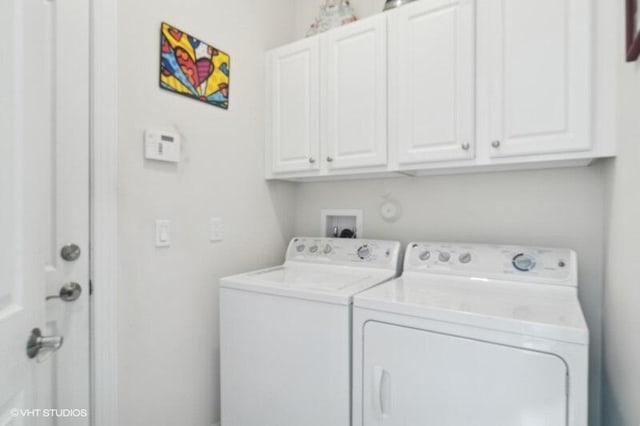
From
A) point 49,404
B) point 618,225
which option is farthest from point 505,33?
point 49,404

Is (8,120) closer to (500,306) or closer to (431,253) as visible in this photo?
(500,306)

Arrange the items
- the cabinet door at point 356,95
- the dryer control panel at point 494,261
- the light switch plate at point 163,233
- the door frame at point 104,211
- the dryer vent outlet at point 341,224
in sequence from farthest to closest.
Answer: the dryer vent outlet at point 341,224 < the cabinet door at point 356,95 < the light switch plate at point 163,233 < the dryer control panel at point 494,261 < the door frame at point 104,211

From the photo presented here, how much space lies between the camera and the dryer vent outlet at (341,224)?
2107mm

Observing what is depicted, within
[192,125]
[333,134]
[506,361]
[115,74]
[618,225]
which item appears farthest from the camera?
[333,134]

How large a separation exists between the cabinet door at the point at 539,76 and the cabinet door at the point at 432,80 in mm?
102

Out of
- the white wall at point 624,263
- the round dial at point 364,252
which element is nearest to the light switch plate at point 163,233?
the round dial at point 364,252

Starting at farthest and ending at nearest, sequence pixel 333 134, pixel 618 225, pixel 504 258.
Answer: pixel 333 134 → pixel 504 258 → pixel 618 225

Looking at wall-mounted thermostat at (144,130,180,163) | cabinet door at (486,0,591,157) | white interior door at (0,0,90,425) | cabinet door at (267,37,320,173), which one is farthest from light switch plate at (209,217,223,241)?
cabinet door at (486,0,591,157)

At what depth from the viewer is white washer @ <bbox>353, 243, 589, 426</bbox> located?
95 cm

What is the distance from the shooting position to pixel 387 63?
1.66m

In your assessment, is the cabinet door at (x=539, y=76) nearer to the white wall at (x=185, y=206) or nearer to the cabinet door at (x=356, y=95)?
the cabinet door at (x=356, y=95)

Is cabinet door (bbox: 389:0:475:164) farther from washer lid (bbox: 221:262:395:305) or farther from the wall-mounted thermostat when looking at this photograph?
the wall-mounted thermostat

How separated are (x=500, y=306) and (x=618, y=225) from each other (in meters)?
0.49

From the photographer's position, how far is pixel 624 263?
106 cm
